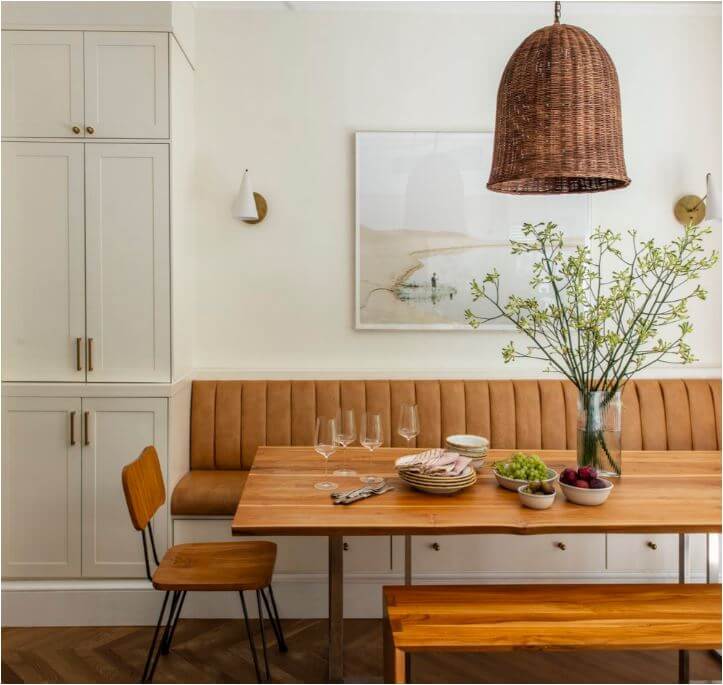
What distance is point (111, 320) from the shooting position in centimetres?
285

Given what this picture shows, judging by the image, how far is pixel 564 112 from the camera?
159 cm

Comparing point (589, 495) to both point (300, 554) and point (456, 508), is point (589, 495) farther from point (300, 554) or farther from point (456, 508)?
point (300, 554)

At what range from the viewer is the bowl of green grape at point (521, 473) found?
1.94m

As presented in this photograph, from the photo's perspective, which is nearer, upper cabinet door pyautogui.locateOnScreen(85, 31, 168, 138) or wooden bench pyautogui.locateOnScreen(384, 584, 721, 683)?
wooden bench pyautogui.locateOnScreen(384, 584, 721, 683)

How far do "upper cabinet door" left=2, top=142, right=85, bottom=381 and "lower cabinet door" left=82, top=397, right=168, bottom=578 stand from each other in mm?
247

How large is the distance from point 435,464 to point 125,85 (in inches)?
87.2

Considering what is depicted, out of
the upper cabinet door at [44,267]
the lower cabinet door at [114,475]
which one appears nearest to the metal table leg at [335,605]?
the lower cabinet door at [114,475]

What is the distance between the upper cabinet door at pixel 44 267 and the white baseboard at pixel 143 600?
3.21 ft

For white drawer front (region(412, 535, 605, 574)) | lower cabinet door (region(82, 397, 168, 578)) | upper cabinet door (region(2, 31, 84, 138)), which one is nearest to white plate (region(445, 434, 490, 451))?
white drawer front (region(412, 535, 605, 574))

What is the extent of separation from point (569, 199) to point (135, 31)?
7.71 ft

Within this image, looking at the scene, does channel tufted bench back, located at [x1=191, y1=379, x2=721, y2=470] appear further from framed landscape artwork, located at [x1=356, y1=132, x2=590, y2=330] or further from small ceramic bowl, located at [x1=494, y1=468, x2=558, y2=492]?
small ceramic bowl, located at [x1=494, y1=468, x2=558, y2=492]

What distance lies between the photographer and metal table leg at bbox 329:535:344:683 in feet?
6.75

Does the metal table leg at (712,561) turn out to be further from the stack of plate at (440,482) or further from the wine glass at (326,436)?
the wine glass at (326,436)

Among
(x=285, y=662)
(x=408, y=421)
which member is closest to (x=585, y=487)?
(x=408, y=421)
